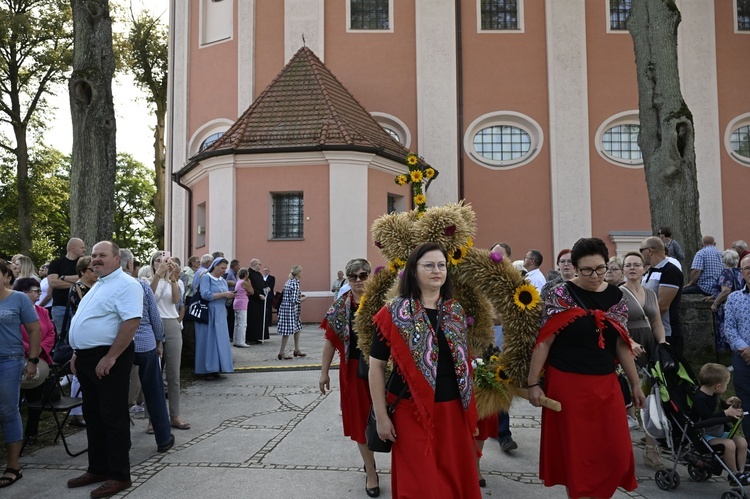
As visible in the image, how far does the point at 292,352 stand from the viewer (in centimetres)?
1240

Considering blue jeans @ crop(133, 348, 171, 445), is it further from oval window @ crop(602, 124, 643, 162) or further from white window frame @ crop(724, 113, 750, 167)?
white window frame @ crop(724, 113, 750, 167)

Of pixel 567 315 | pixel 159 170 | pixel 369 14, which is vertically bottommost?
pixel 567 315

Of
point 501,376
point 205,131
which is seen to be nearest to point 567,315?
point 501,376

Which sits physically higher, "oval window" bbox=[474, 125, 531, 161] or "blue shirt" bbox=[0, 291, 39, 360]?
"oval window" bbox=[474, 125, 531, 161]

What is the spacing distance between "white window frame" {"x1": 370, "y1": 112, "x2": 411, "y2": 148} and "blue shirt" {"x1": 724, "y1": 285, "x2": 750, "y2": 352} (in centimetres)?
1724

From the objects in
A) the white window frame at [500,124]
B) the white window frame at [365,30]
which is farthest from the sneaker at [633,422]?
the white window frame at [365,30]

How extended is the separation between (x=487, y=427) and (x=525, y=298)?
1352 millimetres

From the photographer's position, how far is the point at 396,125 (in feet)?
74.6

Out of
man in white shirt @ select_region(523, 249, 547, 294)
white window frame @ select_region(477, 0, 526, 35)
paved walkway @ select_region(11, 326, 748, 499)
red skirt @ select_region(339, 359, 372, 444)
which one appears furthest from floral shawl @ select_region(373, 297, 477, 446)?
white window frame @ select_region(477, 0, 526, 35)

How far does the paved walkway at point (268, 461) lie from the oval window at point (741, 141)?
19.4 metres

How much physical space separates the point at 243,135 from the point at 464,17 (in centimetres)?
948

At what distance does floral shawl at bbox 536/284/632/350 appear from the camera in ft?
14.1

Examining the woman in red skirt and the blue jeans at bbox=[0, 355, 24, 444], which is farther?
the blue jeans at bbox=[0, 355, 24, 444]

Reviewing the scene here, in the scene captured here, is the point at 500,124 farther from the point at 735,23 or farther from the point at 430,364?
the point at 430,364
